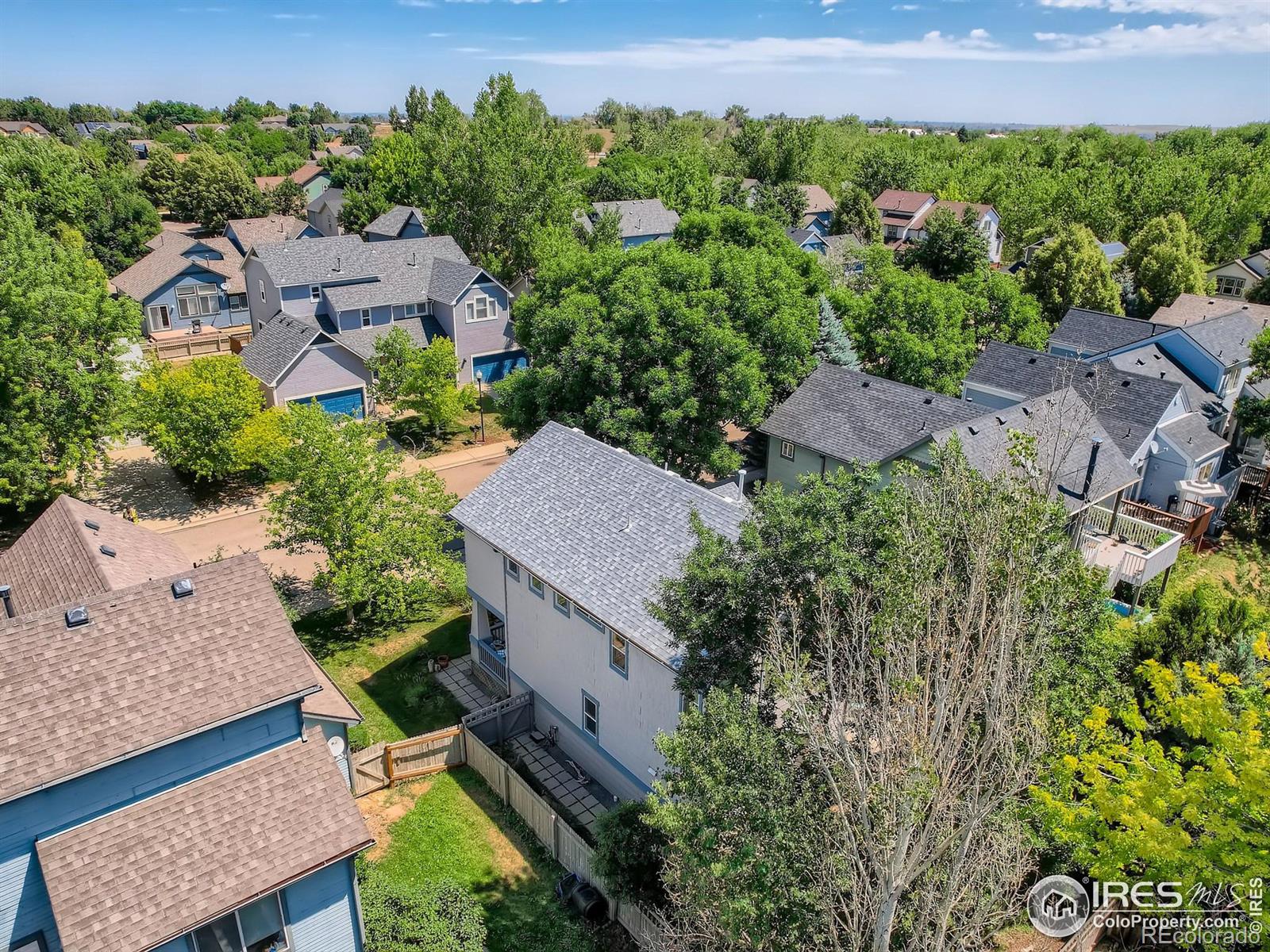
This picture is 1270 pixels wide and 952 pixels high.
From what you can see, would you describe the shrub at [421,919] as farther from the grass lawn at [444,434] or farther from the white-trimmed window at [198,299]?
the white-trimmed window at [198,299]

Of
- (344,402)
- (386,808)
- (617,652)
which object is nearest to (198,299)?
(344,402)

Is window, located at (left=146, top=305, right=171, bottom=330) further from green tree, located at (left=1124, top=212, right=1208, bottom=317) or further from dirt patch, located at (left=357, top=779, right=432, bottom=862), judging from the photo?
green tree, located at (left=1124, top=212, right=1208, bottom=317)

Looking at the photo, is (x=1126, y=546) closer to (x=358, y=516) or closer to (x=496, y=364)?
(x=358, y=516)

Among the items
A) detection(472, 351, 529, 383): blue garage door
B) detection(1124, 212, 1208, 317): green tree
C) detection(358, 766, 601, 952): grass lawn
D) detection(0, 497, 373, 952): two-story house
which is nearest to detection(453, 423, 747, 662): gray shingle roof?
detection(358, 766, 601, 952): grass lawn

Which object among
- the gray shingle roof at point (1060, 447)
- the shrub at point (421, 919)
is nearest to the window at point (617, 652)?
the shrub at point (421, 919)

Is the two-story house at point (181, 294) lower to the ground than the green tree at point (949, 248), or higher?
lower

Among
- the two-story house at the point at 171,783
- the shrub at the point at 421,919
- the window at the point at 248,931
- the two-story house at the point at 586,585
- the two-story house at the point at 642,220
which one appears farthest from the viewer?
the two-story house at the point at 642,220
